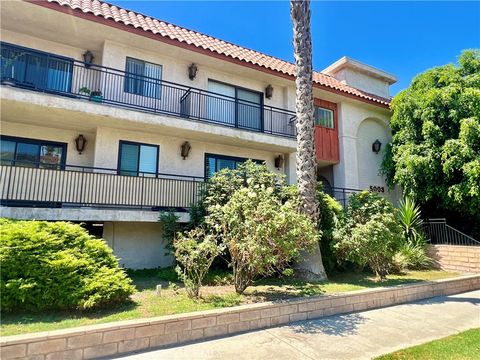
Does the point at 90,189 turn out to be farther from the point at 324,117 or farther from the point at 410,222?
the point at 410,222

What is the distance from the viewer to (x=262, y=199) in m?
7.22

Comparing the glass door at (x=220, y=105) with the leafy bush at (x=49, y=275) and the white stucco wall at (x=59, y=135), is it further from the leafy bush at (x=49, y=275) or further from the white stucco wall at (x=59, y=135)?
the leafy bush at (x=49, y=275)

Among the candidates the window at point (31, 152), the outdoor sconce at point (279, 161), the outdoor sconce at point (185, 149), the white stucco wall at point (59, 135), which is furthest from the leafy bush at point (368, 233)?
the window at point (31, 152)

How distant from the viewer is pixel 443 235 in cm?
1406

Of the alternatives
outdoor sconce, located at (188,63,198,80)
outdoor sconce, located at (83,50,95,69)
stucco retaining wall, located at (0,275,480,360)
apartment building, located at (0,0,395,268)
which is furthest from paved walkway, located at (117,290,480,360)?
outdoor sconce, located at (83,50,95,69)

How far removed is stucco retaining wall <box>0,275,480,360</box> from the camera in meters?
4.30

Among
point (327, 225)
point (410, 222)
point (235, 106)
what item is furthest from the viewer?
point (410, 222)

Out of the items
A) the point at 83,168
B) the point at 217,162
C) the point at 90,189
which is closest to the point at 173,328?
the point at 90,189

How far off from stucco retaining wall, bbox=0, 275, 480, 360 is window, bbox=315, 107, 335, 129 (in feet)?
33.6

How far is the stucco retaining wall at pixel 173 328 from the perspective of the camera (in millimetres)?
4301

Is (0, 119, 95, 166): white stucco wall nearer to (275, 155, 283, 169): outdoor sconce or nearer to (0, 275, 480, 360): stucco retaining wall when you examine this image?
(0, 275, 480, 360): stucco retaining wall

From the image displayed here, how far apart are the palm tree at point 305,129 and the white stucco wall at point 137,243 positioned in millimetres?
4903

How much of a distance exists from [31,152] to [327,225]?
10261 millimetres

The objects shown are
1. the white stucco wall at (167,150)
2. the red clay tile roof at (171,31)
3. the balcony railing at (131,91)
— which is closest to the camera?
the balcony railing at (131,91)
